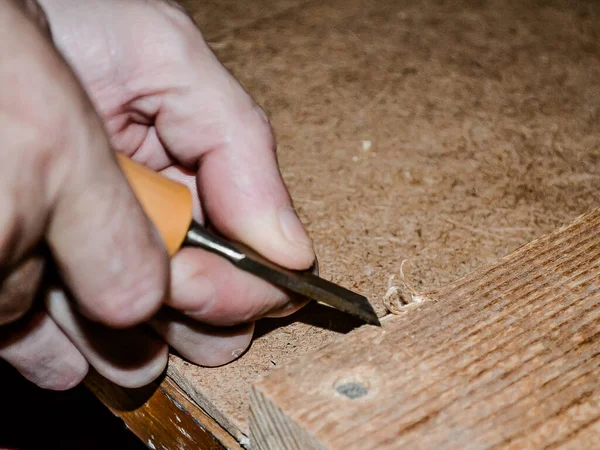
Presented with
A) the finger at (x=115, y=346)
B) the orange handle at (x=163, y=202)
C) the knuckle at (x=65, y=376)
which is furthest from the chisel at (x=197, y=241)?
the knuckle at (x=65, y=376)

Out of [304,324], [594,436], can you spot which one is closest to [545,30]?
[304,324]

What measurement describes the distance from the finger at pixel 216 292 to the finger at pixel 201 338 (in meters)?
0.01

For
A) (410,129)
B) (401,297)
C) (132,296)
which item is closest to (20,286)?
(132,296)

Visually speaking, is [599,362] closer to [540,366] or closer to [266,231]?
[540,366]

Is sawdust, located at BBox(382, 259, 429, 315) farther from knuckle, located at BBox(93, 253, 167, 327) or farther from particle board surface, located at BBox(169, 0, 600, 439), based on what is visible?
knuckle, located at BBox(93, 253, 167, 327)

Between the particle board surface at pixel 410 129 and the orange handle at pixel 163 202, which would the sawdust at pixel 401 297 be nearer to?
the particle board surface at pixel 410 129

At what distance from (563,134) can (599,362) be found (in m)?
0.51

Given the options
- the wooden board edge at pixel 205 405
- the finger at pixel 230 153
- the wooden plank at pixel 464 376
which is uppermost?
the finger at pixel 230 153

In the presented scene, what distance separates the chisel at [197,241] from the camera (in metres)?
0.60

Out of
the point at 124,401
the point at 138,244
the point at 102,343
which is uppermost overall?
the point at 138,244

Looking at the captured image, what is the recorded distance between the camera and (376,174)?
3.00ft

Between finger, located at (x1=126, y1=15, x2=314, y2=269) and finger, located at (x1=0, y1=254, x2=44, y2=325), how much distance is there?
205 millimetres

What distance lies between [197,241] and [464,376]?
0.26 m

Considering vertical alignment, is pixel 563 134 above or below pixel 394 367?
below
